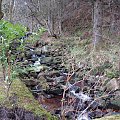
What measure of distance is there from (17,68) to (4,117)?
82cm

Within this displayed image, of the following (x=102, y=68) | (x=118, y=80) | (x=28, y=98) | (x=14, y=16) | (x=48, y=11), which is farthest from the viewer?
(x=14, y=16)

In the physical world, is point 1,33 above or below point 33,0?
below

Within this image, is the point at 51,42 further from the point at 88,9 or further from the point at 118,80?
the point at 118,80

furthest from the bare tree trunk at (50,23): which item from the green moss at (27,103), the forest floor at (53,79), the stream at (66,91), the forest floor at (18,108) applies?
the forest floor at (18,108)

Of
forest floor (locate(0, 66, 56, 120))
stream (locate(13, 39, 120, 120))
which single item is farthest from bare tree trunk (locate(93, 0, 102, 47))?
forest floor (locate(0, 66, 56, 120))

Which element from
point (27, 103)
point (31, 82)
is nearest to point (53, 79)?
point (31, 82)

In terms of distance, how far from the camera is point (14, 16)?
24.3 metres

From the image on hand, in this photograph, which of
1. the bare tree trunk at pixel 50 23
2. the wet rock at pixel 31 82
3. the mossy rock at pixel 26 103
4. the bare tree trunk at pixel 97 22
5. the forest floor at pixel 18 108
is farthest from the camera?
the bare tree trunk at pixel 50 23

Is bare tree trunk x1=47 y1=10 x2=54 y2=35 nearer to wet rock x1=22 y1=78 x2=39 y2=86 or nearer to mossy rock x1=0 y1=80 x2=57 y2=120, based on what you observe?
wet rock x1=22 y1=78 x2=39 y2=86

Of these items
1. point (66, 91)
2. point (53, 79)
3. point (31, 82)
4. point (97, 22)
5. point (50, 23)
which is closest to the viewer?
point (66, 91)

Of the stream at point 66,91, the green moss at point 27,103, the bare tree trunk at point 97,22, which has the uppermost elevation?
the bare tree trunk at point 97,22

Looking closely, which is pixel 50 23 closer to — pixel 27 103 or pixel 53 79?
pixel 53 79

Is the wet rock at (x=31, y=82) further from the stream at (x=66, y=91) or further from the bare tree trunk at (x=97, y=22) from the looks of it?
the bare tree trunk at (x=97, y=22)

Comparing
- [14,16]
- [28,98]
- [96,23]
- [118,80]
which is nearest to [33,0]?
[14,16]
